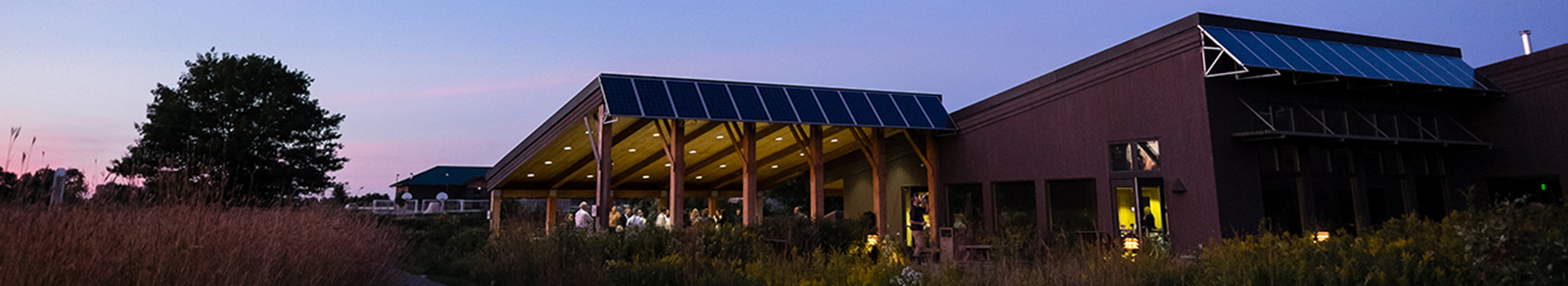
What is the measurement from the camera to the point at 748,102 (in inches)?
584

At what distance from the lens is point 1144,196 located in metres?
12.8

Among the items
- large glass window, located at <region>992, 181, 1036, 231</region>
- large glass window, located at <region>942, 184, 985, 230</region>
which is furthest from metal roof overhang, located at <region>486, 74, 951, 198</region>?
large glass window, located at <region>992, 181, 1036, 231</region>

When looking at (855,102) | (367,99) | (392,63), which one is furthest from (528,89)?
(855,102)

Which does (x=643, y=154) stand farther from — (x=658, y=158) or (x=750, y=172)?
(x=750, y=172)

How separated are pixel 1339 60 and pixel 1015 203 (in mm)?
5873

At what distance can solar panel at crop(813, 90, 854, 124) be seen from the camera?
15.2m

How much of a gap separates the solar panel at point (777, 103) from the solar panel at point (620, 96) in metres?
2.65

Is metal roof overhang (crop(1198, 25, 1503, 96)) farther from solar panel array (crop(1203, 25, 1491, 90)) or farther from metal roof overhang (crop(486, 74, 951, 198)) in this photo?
metal roof overhang (crop(486, 74, 951, 198))

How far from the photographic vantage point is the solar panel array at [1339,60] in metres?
11.6

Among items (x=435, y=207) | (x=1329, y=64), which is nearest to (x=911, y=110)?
(x=1329, y=64)

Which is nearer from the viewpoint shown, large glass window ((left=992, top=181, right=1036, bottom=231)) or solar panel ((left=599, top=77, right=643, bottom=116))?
solar panel ((left=599, top=77, right=643, bottom=116))

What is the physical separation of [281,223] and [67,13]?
6779 mm

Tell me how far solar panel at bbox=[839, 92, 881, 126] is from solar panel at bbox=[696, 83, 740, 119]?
2.60 meters

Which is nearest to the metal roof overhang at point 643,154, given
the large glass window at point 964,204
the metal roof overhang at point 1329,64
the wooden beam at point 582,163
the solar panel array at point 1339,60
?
the wooden beam at point 582,163
